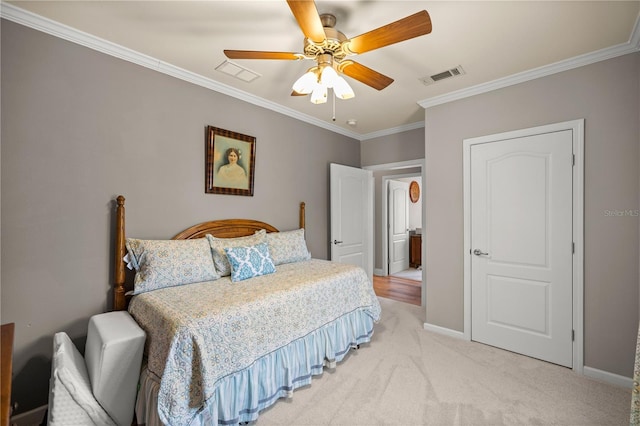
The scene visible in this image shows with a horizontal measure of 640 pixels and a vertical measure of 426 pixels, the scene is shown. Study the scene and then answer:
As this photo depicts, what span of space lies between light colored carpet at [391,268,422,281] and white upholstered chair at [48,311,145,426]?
16.8ft

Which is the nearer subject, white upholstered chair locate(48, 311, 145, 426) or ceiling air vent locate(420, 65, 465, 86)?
white upholstered chair locate(48, 311, 145, 426)

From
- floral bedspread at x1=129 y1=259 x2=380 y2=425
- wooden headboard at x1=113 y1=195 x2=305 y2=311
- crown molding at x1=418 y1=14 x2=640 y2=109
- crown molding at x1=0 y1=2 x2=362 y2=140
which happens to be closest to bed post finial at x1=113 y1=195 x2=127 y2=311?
wooden headboard at x1=113 y1=195 x2=305 y2=311

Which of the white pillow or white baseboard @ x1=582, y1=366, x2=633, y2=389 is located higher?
the white pillow

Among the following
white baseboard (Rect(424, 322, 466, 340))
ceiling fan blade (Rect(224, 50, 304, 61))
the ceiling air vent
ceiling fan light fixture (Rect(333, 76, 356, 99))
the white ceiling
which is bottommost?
white baseboard (Rect(424, 322, 466, 340))

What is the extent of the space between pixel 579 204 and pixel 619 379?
1.37 metres

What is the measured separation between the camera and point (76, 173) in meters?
2.10

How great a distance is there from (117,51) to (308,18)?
5.71 feet

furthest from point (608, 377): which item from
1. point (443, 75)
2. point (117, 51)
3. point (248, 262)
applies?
point (117, 51)

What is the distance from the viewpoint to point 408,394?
83.5 inches

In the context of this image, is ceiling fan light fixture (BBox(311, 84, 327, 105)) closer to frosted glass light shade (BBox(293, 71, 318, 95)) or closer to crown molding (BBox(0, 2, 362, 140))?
frosted glass light shade (BBox(293, 71, 318, 95))

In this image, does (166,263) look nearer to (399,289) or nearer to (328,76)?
(328,76)

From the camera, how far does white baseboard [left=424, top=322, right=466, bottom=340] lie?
3.06 m

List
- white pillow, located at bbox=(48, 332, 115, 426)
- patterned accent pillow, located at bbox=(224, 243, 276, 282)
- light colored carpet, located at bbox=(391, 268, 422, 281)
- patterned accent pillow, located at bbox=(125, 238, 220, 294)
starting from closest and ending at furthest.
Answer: white pillow, located at bbox=(48, 332, 115, 426)
patterned accent pillow, located at bbox=(125, 238, 220, 294)
patterned accent pillow, located at bbox=(224, 243, 276, 282)
light colored carpet, located at bbox=(391, 268, 422, 281)

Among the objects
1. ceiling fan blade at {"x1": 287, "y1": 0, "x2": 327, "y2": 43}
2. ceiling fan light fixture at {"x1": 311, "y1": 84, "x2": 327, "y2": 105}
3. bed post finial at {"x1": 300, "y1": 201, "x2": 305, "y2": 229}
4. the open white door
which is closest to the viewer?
ceiling fan blade at {"x1": 287, "y1": 0, "x2": 327, "y2": 43}
